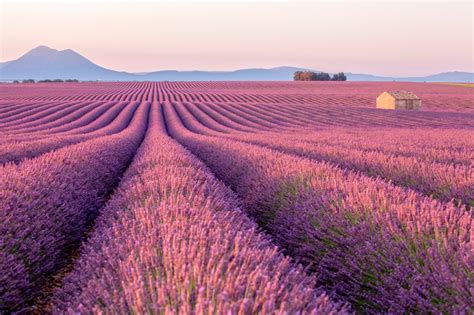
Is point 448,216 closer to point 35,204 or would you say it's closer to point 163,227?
point 163,227

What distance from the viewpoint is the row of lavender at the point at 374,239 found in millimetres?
2734

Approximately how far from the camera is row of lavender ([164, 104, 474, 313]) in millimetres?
2734

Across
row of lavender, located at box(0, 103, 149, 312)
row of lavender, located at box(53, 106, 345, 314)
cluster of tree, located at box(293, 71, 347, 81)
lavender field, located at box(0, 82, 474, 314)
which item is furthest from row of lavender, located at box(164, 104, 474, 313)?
cluster of tree, located at box(293, 71, 347, 81)

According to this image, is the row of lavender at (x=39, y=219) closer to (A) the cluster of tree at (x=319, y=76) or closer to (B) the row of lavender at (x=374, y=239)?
(B) the row of lavender at (x=374, y=239)

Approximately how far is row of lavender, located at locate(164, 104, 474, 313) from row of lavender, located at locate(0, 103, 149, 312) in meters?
2.13

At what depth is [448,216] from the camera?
338 cm

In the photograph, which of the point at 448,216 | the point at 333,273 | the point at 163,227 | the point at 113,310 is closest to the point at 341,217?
the point at 333,273

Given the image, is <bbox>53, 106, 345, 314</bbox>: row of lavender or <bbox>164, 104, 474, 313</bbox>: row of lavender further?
<bbox>164, 104, 474, 313</bbox>: row of lavender

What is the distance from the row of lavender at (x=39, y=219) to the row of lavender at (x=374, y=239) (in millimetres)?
2131

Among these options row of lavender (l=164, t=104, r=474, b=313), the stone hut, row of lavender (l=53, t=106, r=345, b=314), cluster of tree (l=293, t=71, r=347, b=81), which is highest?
cluster of tree (l=293, t=71, r=347, b=81)

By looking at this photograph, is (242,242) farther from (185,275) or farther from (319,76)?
(319,76)

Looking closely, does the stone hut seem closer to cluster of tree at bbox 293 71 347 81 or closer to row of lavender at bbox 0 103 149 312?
row of lavender at bbox 0 103 149 312

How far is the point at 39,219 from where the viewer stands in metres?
3.92

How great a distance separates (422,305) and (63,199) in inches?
147
